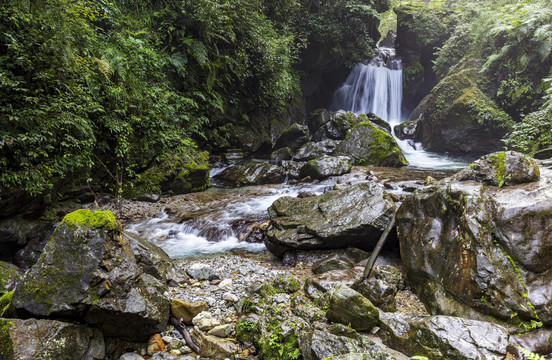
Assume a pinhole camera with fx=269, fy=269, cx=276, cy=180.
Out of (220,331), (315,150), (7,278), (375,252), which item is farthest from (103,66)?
(315,150)

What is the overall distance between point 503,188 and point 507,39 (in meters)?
15.0

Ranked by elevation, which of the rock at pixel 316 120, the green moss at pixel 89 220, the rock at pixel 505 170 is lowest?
the green moss at pixel 89 220

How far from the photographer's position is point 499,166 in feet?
12.5

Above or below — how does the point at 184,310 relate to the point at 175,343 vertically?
above

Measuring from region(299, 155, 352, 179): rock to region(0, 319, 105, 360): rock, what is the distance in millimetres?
8590

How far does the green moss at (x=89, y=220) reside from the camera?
8.63ft

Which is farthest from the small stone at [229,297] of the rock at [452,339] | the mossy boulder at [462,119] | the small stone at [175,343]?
the mossy boulder at [462,119]

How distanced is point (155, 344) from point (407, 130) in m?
18.7

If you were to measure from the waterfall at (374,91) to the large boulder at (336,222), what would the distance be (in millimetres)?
16703

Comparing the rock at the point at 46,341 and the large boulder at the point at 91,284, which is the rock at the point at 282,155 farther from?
the rock at the point at 46,341

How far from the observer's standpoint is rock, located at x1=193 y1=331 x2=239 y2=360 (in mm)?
2592

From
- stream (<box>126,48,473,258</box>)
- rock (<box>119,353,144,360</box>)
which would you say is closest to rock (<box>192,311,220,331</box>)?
rock (<box>119,353,144,360</box>)

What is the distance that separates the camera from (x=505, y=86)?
1338 cm

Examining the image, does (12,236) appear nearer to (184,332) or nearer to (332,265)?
(184,332)
